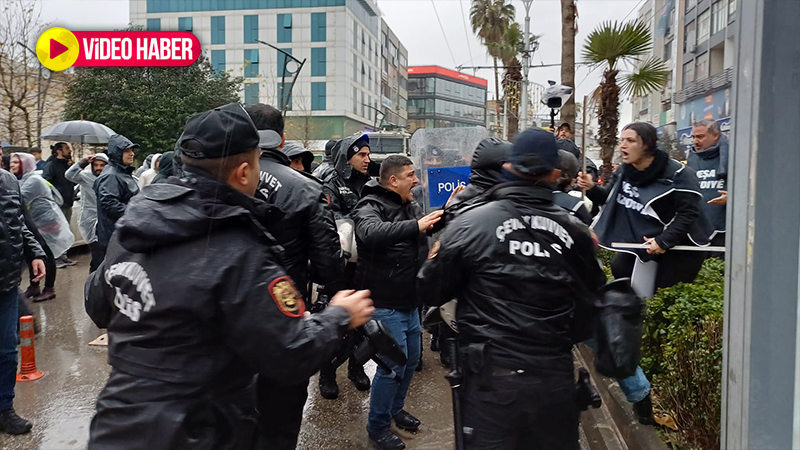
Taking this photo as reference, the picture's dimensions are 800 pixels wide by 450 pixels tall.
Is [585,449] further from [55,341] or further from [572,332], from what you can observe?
[55,341]

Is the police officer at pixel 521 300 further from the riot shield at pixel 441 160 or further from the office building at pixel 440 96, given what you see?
the office building at pixel 440 96

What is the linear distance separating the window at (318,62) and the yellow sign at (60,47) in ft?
121

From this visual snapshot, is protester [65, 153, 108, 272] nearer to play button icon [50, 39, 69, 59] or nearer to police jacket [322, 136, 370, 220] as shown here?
police jacket [322, 136, 370, 220]

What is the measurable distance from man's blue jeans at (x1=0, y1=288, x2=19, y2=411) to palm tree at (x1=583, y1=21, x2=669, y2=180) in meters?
6.75

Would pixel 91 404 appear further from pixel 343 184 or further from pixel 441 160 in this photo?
pixel 441 160

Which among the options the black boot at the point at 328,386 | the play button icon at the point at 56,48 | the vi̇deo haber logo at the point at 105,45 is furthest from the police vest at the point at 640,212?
the play button icon at the point at 56,48

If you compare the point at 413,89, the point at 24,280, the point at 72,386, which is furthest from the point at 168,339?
the point at 413,89

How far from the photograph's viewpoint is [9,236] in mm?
3953

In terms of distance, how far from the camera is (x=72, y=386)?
16.4 feet

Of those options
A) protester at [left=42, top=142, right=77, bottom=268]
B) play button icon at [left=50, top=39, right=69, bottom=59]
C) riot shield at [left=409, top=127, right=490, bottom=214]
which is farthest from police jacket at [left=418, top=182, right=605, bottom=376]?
play button icon at [left=50, top=39, right=69, bottom=59]

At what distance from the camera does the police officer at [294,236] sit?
2.81 metres

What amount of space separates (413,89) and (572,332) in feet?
226

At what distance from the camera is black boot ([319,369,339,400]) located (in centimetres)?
482

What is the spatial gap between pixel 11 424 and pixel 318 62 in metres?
46.7
